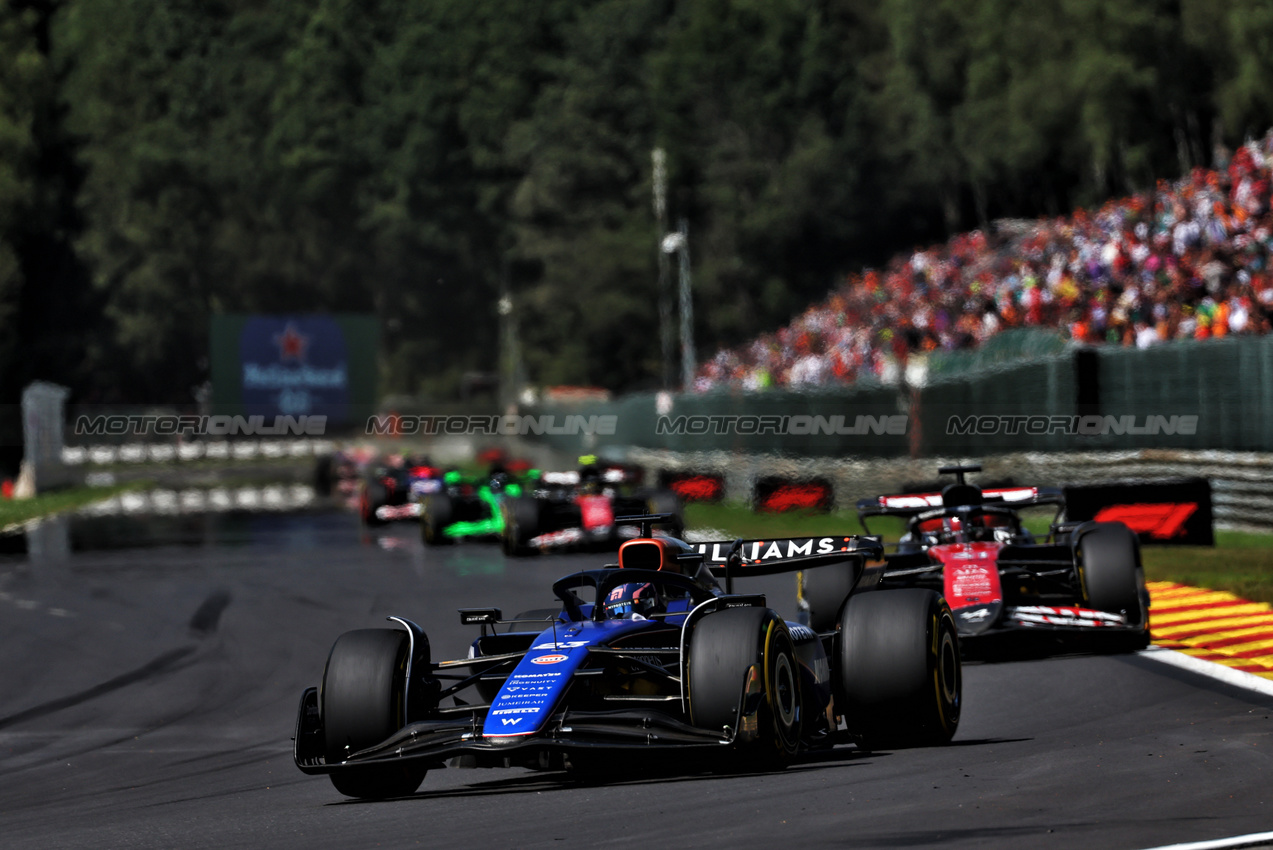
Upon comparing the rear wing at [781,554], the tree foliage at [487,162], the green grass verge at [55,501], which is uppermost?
the tree foliage at [487,162]

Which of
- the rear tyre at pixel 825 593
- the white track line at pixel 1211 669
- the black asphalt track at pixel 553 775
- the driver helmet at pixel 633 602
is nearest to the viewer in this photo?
the black asphalt track at pixel 553 775

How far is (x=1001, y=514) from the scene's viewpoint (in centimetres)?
1227

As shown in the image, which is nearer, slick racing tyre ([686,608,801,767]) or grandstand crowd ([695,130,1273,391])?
slick racing tyre ([686,608,801,767])

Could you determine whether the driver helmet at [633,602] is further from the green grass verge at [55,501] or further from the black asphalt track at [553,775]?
the green grass verge at [55,501]

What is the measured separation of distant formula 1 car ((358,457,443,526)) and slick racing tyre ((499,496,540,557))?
6361 mm

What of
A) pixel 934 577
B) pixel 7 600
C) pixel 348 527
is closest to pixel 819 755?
pixel 934 577

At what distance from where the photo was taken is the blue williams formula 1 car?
22.6ft

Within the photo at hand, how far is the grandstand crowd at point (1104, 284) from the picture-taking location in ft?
75.5

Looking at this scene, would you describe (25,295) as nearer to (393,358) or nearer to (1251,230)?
(393,358)

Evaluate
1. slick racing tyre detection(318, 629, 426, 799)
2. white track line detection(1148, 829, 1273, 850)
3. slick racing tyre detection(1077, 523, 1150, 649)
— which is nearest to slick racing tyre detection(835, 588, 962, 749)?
slick racing tyre detection(318, 629, 426, 799)

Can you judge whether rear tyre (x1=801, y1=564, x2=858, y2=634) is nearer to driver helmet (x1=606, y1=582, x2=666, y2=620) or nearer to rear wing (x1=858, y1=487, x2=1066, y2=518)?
rear wing (x1=858, y1=487, x2=1066, y2=518)

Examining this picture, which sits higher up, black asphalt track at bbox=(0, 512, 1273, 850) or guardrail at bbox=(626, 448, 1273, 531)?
guardrail at bbox=(626, 448, 1273, 531)

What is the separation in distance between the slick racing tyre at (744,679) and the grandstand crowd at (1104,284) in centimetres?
1388

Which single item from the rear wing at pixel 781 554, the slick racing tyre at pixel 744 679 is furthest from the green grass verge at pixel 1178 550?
the slick racing tyre at pixel 744 679
